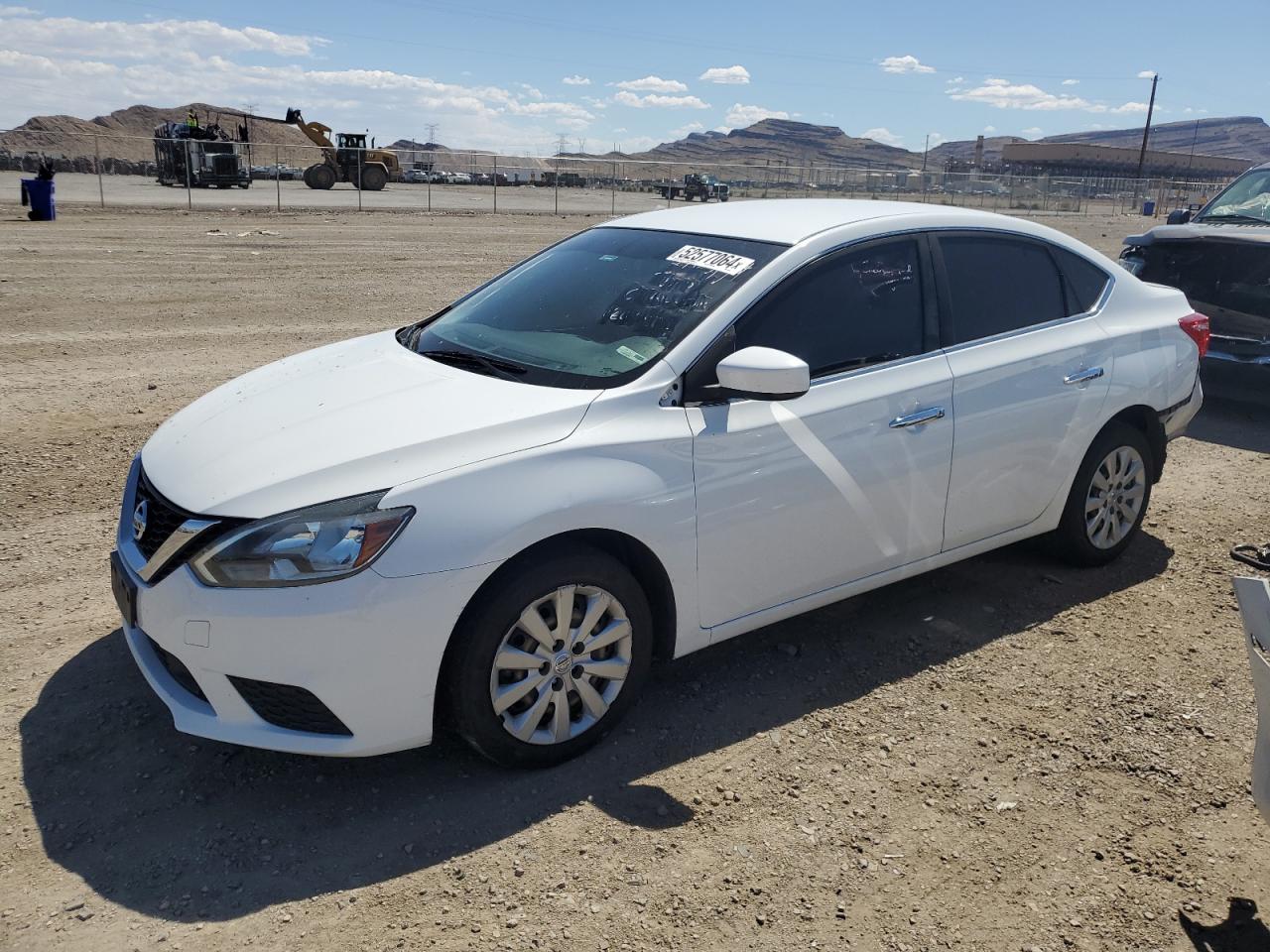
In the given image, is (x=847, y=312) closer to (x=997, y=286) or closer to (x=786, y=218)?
(x=786, y=218)

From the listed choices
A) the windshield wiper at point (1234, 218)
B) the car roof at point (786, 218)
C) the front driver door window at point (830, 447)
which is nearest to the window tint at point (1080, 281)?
the car roof at point (786, 218)

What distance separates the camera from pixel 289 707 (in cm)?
305

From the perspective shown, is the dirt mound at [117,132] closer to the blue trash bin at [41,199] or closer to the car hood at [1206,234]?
the blue trash bin at [41,199]

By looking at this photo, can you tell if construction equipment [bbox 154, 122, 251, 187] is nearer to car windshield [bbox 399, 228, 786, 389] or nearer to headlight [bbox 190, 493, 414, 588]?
car windshield [bbox 399, 228, 786, 389]

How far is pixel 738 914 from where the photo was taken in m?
2.87

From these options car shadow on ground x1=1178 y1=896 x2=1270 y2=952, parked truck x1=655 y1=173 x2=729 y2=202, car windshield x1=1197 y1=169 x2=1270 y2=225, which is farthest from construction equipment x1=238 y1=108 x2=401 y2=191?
car shadow on ground x1=1178 y1=896 x2=1270 y2=952

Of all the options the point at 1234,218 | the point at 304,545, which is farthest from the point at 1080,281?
the point at 1234,218

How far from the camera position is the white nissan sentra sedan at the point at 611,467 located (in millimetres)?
3021

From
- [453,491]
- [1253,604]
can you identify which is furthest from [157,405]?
[1253,604]

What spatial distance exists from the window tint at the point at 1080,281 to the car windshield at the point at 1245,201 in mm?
5030

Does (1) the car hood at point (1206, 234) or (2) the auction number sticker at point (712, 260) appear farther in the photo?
(1) the car hood at point (1206, 234)

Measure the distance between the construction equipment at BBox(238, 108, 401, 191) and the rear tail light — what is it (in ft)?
123

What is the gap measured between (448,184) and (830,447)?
5712 cm

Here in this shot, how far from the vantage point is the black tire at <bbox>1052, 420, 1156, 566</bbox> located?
16.2ft
